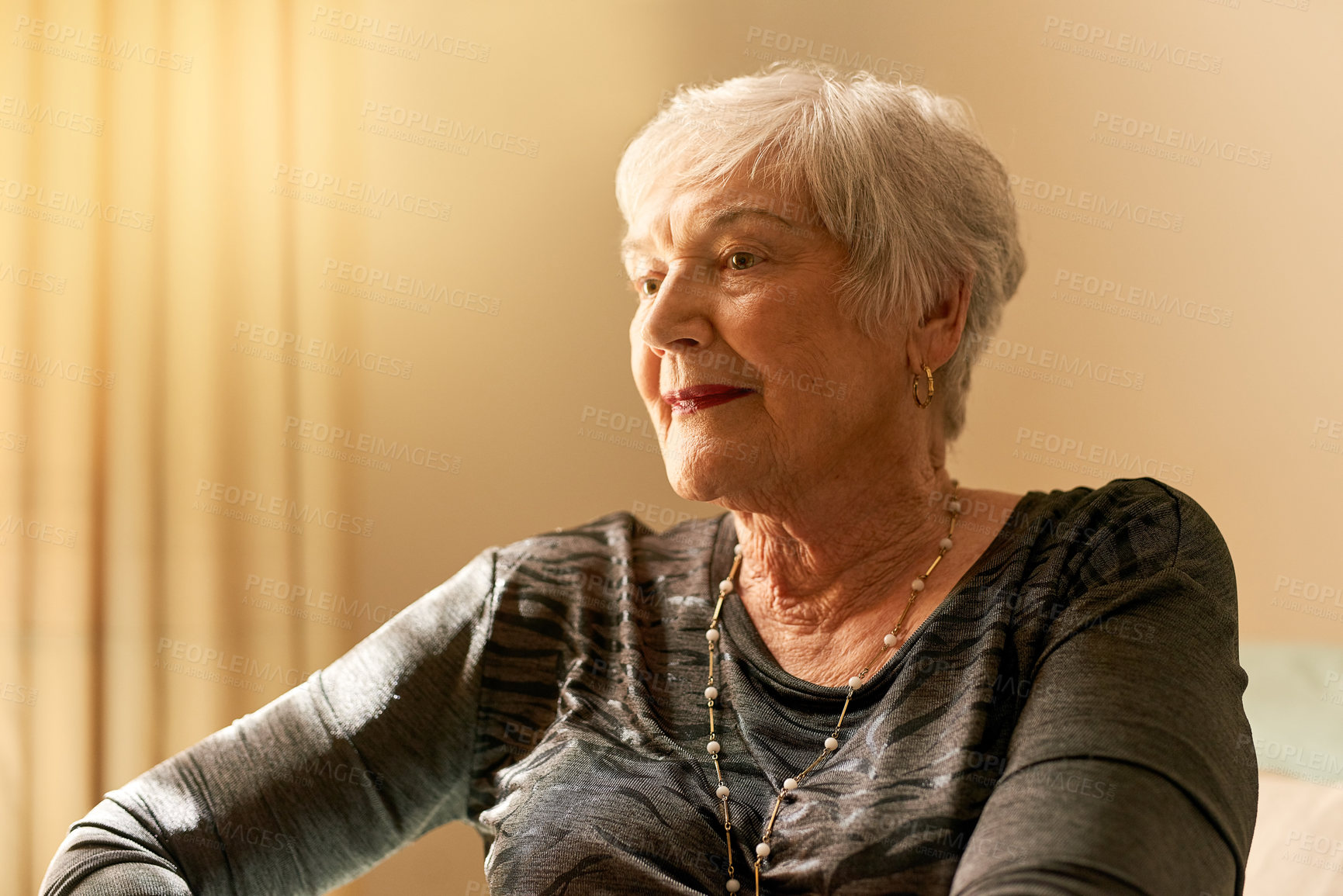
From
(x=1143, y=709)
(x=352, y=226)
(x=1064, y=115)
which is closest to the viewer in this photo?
(x=1143, y=709)

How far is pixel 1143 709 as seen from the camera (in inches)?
35.3

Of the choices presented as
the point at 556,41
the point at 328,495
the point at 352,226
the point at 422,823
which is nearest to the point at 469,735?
the point at 422,823

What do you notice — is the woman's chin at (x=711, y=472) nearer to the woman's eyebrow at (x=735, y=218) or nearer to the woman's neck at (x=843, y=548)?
the woman's neck at (x=843, y=548)

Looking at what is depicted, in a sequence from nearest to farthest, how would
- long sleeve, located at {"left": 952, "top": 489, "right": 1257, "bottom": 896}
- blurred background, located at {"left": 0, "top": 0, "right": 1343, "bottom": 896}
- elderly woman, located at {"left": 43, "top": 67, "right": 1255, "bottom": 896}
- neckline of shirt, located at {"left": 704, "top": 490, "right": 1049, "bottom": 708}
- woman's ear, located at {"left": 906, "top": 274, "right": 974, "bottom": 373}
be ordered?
long sleeve, located at {"left": 952, "top": 489, "right": 1257, "bottom": 896} < elderly woman, located at {"left": 43, "top": 67, "right": 1255, "bottom": 896} < neckline of shirt, located at {"left": 704, "top": 490, "right": 1049, "bottom": 708} < woman's ear, located at {"left": 906, "top": 274, "right": 974, "bottom": 373} < blurred background, located at {"left": 0, "top": 0, "right": 1343, "bottom": 896}

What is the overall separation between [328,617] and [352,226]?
0.82 metres

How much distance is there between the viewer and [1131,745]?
0.87 meters

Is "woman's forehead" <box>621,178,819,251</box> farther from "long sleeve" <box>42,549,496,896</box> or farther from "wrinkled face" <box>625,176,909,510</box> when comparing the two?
"long sleeve" <box>42,549,496,896</box>

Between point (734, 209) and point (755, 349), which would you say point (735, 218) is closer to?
point (734, 209)

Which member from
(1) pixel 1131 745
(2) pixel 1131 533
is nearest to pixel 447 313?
(2) pixel 1131 533

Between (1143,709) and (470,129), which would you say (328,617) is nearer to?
(470,129)

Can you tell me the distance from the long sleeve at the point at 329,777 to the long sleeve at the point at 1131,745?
71 cm

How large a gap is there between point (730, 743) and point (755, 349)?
0.47 metres

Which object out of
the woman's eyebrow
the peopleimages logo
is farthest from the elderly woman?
the peopleimages logo

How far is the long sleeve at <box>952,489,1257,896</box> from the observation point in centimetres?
82
